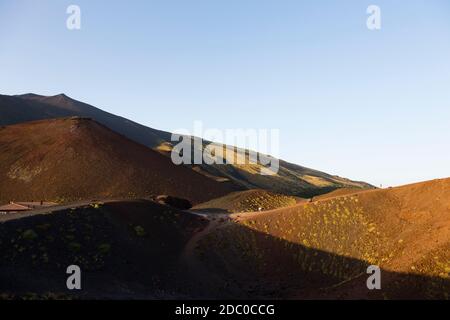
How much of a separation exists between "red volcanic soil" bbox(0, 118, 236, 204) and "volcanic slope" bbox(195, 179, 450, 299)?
117ft

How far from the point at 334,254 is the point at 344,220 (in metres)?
4.40

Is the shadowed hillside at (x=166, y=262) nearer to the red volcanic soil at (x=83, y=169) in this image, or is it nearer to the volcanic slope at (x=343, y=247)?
the volcanic slope at (x=343, y=247)

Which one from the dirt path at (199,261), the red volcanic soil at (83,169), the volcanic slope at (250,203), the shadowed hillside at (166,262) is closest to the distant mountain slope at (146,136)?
the red volcanic soil at (83,169)

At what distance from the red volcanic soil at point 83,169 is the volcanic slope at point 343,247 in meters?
35.6

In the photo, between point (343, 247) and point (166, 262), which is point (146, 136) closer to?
point (166, 262)

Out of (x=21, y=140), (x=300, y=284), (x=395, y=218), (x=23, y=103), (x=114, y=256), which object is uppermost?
(x=23, y=103)

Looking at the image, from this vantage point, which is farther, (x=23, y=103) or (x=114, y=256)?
(x=23, y=103)

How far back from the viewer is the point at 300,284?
31.1 metres

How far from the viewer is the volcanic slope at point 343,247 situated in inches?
1083

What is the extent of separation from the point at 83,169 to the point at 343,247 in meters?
53.3

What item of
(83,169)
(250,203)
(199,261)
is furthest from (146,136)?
(199,261)
